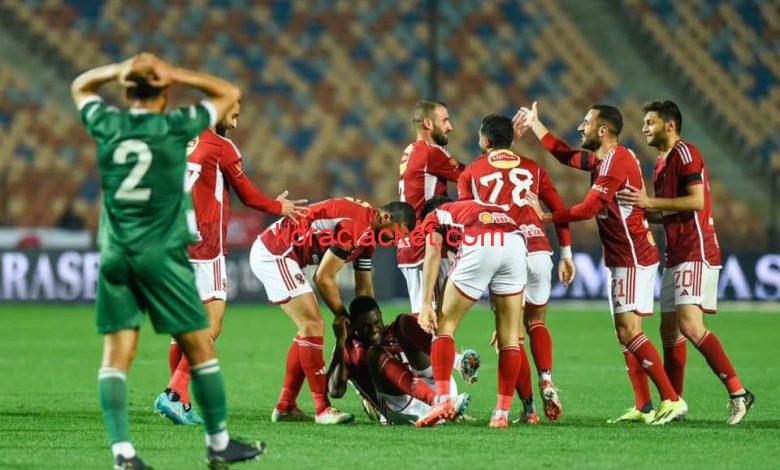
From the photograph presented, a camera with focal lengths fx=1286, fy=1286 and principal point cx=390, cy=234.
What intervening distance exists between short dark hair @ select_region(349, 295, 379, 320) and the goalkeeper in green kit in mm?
2558

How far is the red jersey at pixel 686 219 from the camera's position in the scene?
8680 mm

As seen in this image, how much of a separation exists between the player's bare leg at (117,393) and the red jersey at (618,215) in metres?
3.54

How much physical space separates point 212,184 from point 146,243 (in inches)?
111

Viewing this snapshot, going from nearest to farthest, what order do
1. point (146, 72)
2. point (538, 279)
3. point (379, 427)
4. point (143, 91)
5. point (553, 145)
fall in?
point (146, 72) < point (143, 91) < point (379, 427) < point (538, 279) < point (553, 145)

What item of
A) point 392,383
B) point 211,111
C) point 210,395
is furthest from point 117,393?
point 392,383

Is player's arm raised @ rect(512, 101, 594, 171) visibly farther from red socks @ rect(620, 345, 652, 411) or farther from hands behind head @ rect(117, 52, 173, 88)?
hands behind head @ rect(117, 52, 173, 88)

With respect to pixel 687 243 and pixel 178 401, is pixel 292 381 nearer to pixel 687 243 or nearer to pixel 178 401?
pixel 178 401

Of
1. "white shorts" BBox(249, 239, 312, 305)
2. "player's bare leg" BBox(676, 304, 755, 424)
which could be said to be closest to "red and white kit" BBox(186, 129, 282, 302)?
"white shorts" BBox(249, 239, 312, 305)

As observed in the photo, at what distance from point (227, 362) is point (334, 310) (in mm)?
4748

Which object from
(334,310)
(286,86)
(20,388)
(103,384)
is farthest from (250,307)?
(103,384)

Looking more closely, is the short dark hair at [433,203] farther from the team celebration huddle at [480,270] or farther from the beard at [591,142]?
the beard at [591,142]

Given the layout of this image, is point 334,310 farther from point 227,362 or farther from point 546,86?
point 546,86

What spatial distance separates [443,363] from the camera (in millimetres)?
→ 8117

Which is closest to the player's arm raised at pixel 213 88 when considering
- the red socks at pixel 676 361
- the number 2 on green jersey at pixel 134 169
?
the number 2 on green jersey at pixel 134 169
